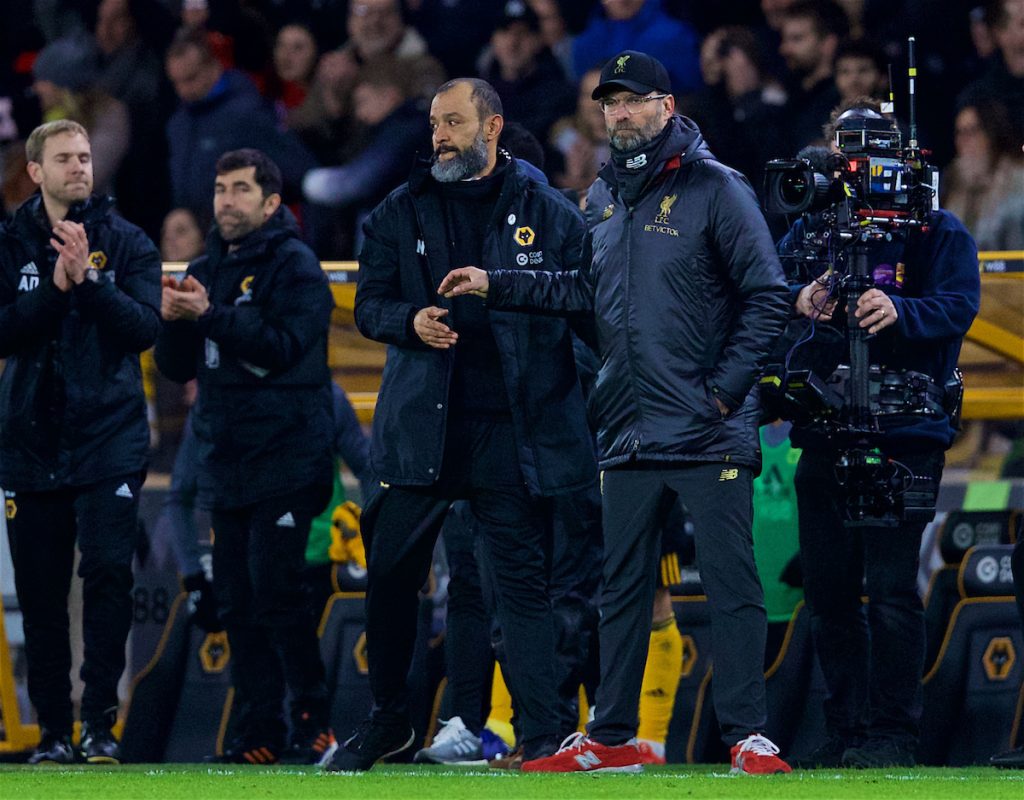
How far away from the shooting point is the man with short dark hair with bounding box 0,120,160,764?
7.27 metres

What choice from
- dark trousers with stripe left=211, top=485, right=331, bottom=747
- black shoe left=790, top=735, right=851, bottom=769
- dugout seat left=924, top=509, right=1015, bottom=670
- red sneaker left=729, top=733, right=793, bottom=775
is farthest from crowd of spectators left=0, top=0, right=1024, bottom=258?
red sneaker left=729, top=733, right=793, bottom=775

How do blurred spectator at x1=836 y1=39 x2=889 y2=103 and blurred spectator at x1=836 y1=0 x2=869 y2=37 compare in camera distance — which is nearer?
blurred spectator at x1=836 y1=39 x2=889 y2=103

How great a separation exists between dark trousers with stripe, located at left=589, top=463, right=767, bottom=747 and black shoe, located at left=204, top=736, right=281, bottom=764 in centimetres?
192

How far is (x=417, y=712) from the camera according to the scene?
326 inches

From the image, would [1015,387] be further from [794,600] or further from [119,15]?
[119,15]

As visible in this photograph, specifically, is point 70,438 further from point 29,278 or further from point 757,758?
point 757,758

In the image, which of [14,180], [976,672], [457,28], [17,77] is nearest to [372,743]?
[976,672]

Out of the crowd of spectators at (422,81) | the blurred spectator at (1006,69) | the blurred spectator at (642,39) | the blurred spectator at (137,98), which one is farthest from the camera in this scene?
the blurred spectator at (137,98)

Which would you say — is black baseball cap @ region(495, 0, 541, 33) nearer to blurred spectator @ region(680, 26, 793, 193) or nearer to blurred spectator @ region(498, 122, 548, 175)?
blurred spectator @ region(680, 26, 793, 193)

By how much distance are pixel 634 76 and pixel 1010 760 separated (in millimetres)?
2668

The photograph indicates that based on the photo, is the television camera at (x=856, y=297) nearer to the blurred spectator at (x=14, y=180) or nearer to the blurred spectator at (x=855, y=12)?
the blurred spectator at (x=855, y=12)

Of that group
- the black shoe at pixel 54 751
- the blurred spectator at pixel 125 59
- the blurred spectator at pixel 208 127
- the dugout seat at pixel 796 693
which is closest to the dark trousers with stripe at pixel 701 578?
the dugout seat at pixel 796 693

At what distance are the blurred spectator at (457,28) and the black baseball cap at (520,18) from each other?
118 mm

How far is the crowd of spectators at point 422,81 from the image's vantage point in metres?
10.7
